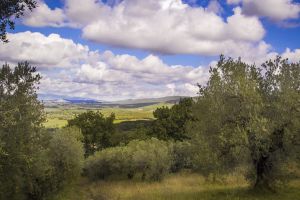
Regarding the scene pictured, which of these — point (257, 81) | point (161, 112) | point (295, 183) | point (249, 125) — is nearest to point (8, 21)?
point (249, 125)

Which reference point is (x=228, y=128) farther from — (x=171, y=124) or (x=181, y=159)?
(x=171, y=124)

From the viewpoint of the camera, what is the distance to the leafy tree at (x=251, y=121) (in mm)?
29469

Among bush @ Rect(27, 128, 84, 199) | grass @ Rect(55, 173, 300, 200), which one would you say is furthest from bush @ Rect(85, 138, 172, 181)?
bush @ Rect(27, 128, 84, 199)

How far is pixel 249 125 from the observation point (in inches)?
1165

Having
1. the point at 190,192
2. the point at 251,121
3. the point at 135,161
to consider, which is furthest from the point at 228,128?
the point at 135,161

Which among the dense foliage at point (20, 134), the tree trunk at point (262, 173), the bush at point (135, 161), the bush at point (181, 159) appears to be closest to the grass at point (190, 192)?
the tree trunk at point (262, 173)

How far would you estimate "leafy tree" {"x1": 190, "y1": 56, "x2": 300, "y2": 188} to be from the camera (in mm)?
29469

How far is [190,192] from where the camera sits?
3716cm

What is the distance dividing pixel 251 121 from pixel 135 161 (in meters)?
29.1

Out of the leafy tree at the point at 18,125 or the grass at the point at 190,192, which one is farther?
the grass at the point at 190,192

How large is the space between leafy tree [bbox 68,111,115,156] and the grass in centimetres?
2967

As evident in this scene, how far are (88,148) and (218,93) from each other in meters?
62.0

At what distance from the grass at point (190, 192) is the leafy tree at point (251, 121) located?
1.82 metres

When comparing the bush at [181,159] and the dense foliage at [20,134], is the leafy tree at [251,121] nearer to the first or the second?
the dense foliage at [20,134]
